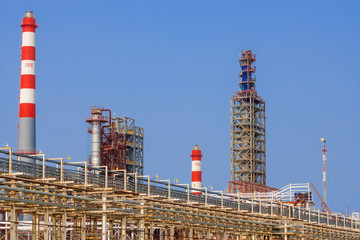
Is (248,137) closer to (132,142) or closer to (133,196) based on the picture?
(132,142)

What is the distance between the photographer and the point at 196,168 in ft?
266

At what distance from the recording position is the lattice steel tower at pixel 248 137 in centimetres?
9238

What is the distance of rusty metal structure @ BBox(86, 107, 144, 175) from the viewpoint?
230ft

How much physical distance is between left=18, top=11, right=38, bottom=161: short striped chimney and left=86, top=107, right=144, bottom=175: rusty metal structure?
385 inches

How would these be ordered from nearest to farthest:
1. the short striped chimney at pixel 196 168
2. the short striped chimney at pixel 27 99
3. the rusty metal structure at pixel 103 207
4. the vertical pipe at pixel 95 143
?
1. the rusty metal structure at pixel 103 207
2. the short striped chimney at pixel 27 99
3. the vertical pipe at pixel 95 143
4. the short striped chimney at pixel 196 168

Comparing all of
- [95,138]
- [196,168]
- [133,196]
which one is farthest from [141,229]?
[196,168]

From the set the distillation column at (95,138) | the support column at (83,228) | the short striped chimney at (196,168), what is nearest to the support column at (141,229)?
the support column at (83,228)

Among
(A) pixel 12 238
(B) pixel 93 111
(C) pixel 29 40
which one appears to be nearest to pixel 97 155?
(B) pixel 93 111

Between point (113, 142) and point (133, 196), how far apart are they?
1425 inches

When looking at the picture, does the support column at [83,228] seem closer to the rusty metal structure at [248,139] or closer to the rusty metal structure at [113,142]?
the rusty metal structure at [113,142]

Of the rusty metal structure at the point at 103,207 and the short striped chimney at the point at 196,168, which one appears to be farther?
the short striped chimney at the point at 196,168

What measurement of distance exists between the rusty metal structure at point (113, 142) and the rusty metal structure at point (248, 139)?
1945 cm

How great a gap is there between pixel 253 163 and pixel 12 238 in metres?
67.6

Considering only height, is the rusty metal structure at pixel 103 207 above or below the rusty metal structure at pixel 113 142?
below
